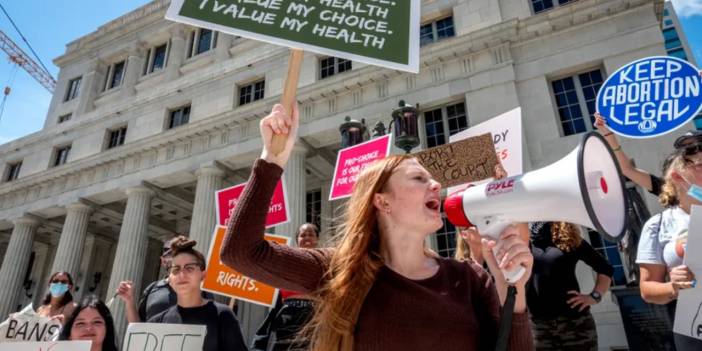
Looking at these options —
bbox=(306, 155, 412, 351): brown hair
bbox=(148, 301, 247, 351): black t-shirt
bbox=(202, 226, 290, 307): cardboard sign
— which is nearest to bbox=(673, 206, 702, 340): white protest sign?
bbox=(306, 155, 412, 351): brown hair

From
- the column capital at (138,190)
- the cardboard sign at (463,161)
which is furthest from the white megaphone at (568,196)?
the column capital at (138,190)

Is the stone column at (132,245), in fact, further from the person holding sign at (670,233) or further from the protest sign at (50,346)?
the person holding sign at (670,233)

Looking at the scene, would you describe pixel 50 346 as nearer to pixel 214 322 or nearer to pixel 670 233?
pixel 214 322

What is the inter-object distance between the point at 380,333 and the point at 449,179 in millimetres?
1967

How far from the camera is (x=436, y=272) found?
5.86 ft

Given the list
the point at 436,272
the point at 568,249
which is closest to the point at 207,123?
the point at 568,249

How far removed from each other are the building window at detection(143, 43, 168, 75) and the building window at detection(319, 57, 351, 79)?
12.7 m

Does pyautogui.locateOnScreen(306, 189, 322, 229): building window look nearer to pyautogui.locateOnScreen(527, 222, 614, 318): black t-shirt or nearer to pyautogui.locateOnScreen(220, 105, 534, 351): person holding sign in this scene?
pyautogui.locateOnScreen(527, 222, 614, 318): black t-shirt

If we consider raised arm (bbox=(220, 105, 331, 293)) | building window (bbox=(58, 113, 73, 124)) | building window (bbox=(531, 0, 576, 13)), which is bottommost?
raised arm (bbox=(220, 105, 331, 293))

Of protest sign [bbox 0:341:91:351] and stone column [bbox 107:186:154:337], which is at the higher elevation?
stone column [bbox 107:186:154:337]

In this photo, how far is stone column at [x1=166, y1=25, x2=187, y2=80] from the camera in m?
24.8

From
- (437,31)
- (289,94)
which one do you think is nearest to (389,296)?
(289,94)

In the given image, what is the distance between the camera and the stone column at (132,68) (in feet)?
85.0

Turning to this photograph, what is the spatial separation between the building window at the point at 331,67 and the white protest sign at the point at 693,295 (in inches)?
680
